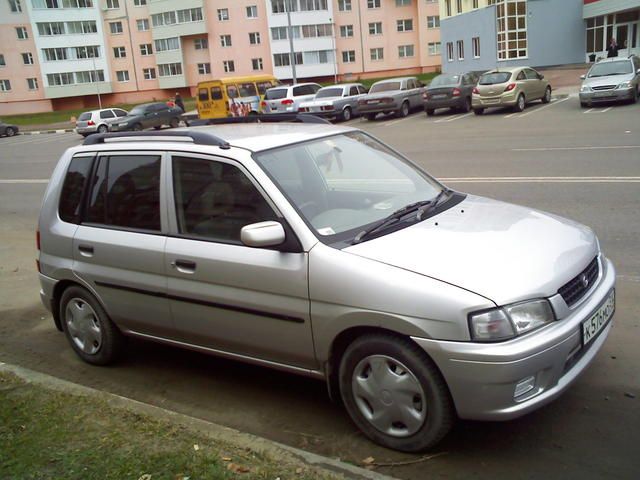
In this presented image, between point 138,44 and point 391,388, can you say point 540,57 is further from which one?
point 138,44

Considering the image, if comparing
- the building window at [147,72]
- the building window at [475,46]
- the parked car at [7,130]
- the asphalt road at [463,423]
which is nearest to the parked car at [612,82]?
the asphalt road at [463,423]

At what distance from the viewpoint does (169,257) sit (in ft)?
13.4

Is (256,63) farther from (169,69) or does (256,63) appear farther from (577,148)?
(577,148)

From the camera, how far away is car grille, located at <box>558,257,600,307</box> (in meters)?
3.28

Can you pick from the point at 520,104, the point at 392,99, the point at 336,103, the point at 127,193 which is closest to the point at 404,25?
the point at 336,103

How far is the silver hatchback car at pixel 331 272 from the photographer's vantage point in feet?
10.2

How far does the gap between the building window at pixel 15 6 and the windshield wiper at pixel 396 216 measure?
7711 centimetres

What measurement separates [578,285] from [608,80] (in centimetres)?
2133

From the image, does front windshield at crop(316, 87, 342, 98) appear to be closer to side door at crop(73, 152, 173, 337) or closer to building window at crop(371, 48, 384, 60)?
side door at crop(73, 152, 173, 337)

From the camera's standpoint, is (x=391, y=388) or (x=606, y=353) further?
(x=606, y=353)

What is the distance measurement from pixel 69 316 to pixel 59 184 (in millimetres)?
1008

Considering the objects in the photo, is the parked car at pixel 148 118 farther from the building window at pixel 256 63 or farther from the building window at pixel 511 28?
the building window at pixel 256 63

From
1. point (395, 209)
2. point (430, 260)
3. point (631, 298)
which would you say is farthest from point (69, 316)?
point (631, 298)

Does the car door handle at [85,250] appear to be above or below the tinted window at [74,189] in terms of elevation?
below
